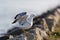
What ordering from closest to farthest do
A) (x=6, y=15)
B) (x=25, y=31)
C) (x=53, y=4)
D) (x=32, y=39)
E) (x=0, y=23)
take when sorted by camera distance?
(x=32, y=39)
(x=25, y=31)
(x=0, y=23)
(x=6, y=15)
(x=53, y=4)

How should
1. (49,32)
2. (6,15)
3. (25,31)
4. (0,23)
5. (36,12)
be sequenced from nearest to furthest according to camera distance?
(25,31)
(49,32)
(0,23)
(6,15)
(36,12)

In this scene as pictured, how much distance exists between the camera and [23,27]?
18.1ft

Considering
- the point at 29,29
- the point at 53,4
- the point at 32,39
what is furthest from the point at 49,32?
the point at 53,4

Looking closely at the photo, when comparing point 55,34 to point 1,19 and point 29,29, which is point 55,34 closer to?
point 29,29

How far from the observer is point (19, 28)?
5.54 meters

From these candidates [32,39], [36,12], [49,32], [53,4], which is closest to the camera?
[32,39]

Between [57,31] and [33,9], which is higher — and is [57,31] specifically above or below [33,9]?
below

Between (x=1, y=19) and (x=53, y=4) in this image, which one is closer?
(x=1, y=19)

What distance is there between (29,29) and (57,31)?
113 centimetres

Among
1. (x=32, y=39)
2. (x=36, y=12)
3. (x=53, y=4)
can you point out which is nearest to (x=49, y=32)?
(x=32, y=39)

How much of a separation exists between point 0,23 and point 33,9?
2.07 m

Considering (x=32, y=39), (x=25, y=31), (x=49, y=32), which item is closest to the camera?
(x=32, y=39)

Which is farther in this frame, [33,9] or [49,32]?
[33,9]

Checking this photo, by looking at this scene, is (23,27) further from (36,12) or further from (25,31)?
(36,12)
